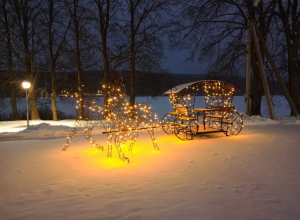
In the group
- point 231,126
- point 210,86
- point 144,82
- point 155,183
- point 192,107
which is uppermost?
point 144,82

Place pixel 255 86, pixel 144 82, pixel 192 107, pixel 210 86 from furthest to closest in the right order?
pixel 144 82 < pixel 255 86 < pixel 210 86 < pixel 192 107

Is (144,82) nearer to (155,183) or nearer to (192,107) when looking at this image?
(192,107)

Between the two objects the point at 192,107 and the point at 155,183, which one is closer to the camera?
the point at 155,183

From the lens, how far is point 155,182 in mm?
4309

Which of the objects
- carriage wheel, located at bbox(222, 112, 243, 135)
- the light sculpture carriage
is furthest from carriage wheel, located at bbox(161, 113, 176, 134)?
carriage wheel, located at bbox(222, 112, 243, 135)

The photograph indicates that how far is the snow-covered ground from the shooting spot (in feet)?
10.7

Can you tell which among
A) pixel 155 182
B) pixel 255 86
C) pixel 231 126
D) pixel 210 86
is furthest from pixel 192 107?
pixel 255 86

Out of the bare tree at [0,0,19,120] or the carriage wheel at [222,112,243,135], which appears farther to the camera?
the bare tree at [0,0,19,120]

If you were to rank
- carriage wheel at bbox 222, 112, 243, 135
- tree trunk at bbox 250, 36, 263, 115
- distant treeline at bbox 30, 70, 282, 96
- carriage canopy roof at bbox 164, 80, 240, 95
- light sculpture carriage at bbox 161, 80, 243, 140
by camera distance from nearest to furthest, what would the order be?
light sculpture carriage at bbox 161, 80, 243, 140
carriage wheel at bbox 222, 112, 243, 135
carriage canopy roof at bbox 164, 80, 240, 95
tree trunk at bbox 250, 36, 263, 115
distant treeline at bbox 30, 70, 282, 96

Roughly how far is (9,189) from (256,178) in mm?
4231

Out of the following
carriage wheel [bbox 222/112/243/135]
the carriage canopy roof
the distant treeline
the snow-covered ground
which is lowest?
the snow-covered ground

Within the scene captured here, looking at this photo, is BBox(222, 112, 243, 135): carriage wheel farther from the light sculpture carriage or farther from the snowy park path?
the snowy park path

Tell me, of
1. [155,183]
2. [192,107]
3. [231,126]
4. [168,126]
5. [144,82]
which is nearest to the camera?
[155,183]

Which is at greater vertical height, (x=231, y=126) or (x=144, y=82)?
(x=144, y=82)
